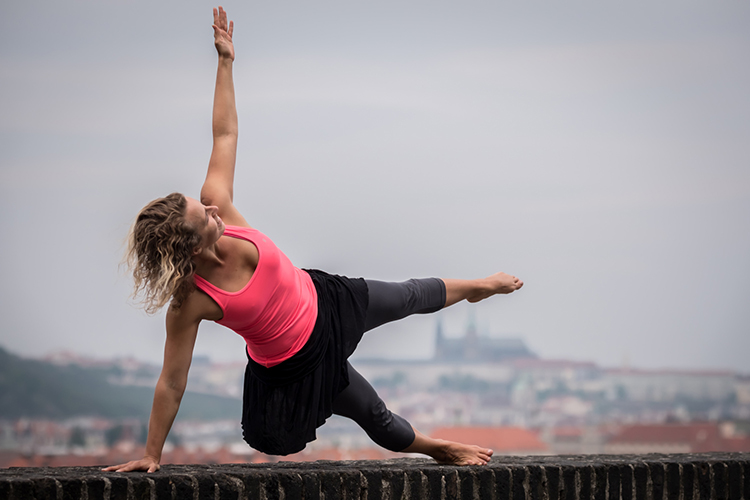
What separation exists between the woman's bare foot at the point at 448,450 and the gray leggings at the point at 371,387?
47 millimetres

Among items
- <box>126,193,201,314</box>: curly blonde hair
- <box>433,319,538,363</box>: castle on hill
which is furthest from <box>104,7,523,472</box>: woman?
<box>433,319,538,363</box>: castle on hill

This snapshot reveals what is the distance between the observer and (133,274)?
2066mm

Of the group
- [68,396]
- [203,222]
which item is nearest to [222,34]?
[203,222]

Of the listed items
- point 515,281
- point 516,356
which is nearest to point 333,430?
point 516,356

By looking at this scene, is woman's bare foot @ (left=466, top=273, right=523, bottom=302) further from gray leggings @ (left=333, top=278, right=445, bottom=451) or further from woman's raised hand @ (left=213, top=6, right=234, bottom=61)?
woman's raised hand @ (left=213, top=6, right=234, bottom=61)

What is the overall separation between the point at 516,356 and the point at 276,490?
2334 inches

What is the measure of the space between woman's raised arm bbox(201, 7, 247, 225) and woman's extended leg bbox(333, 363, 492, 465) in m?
0.76

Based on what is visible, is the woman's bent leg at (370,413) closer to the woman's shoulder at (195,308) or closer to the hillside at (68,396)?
the woman's shoulder at (195,308)

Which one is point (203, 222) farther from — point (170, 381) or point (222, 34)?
point (222, 34)

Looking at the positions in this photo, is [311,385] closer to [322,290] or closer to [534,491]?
[322,290]

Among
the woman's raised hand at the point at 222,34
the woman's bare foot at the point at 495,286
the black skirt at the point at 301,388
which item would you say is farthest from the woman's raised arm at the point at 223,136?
the woman's bare foot at the point at 495,286

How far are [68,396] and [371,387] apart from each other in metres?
48.1

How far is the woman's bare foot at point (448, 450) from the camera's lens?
2594mm

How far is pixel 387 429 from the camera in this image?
8.33 ft
